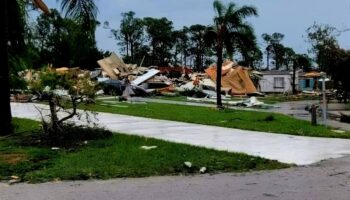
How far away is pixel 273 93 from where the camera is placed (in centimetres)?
6912

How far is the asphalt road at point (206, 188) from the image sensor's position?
8.14 metres

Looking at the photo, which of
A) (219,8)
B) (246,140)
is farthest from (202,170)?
(219,8)

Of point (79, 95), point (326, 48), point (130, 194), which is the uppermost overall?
point (326, 48)

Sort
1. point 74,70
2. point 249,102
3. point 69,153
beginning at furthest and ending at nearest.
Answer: point 249,102
point 74,70
point 69,153

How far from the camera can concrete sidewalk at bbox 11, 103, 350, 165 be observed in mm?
12438

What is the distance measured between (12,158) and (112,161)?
6.84 ft

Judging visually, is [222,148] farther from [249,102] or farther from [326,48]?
[326,48]

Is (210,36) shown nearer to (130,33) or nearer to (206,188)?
(206,188)

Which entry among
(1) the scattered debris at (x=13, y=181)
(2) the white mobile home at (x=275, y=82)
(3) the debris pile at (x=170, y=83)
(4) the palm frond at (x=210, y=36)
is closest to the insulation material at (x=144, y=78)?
(3) the debris pile at (x=170, y=83)

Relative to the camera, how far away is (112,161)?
429 inches

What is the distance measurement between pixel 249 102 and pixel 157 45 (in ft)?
212

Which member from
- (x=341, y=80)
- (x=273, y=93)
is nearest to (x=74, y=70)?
(x=341, y=80)

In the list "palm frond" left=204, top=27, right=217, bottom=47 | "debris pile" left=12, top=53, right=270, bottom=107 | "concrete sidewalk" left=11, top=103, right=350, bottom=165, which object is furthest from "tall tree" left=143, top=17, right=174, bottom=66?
"concrete sidewalk" left=11, top=103, right=350, bottom=165

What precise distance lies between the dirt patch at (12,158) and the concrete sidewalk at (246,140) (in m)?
4.25
